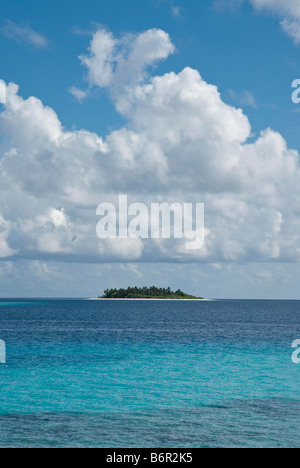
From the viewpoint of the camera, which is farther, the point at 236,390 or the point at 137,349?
the point at 137,349

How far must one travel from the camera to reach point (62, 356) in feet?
210

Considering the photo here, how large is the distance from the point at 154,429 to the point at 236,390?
15.2 metres

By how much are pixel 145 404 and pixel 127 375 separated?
41.6 feet

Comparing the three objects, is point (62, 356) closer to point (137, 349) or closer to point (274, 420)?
point (137, 349)

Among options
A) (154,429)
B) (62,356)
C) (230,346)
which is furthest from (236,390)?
(230,346)

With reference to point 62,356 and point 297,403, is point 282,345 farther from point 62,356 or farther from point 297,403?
point 297,403

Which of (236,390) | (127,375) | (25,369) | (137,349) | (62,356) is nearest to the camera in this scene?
(236,390)

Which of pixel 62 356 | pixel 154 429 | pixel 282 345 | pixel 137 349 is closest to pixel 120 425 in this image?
pixel 154 429

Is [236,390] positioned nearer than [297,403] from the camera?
No

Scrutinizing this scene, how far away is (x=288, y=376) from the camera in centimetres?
4944

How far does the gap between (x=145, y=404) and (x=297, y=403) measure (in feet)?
42.0
